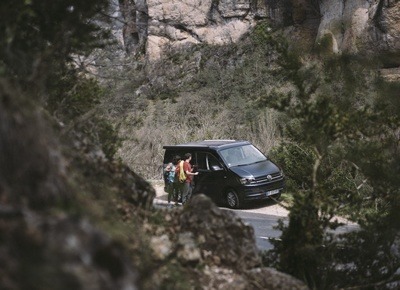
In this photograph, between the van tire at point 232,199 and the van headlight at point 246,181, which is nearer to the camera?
the van headlight at point 246,181

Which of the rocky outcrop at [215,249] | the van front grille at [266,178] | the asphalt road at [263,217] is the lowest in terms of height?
the asphalt road at [263,217]

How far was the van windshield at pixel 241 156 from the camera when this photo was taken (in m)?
14.9

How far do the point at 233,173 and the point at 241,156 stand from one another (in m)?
0.89

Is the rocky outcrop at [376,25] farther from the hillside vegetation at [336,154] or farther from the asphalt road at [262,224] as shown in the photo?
the hillside vegetation at [336,154]

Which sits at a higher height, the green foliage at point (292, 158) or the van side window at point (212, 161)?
the van side window at point (212, 161)

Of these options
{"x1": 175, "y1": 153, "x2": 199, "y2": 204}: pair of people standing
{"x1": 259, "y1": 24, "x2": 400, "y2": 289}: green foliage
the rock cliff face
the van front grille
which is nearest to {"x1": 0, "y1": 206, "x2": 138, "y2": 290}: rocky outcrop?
{"x1": 259, "y1": 24, "x2": 400, "y2": 289}: green foliage

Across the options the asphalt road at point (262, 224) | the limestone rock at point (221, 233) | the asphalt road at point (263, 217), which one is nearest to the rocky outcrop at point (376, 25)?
the asphalt road at point (263, 217)

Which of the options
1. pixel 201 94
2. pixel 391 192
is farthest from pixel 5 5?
pixel 201 94

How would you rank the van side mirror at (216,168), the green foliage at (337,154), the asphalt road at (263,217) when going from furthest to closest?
the van side mirror at (216,168)
the asphalt road at (263,217)
the green foliage at (337,154)

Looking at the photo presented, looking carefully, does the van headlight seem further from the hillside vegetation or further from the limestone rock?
the limestone rock

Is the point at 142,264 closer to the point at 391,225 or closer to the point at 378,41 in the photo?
the point at 391,225

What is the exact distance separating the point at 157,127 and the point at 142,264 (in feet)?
72.1

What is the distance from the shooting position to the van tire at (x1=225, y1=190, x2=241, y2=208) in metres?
14.5

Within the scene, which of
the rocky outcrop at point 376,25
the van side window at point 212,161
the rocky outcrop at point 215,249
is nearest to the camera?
the rocky outcrop at point 215,249
